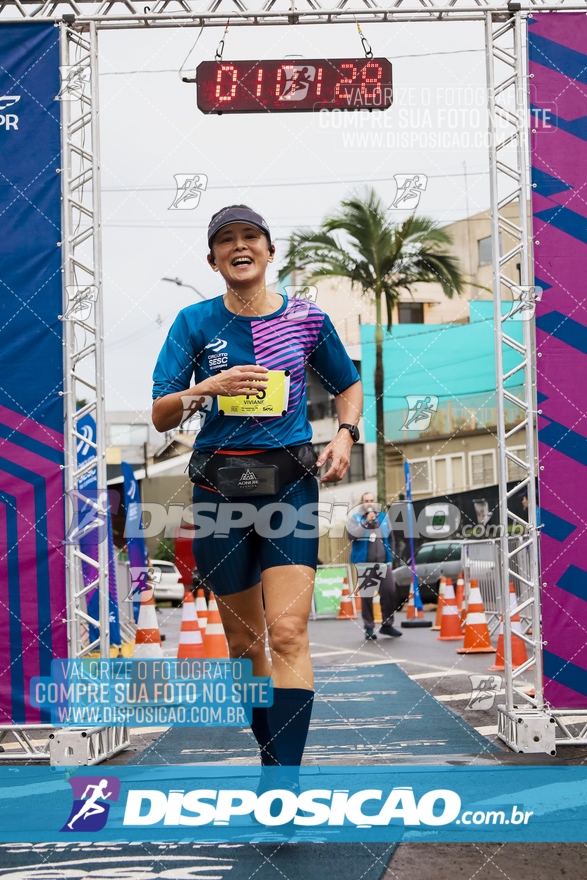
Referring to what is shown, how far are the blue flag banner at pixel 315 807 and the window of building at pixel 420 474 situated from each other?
25.7 m

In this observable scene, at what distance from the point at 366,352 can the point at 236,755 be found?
23359 mm

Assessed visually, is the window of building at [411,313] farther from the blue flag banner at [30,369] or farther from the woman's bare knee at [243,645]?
the woman's bare knee at [243,645]

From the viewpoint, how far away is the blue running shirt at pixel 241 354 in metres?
3.34

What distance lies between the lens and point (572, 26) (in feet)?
16.9

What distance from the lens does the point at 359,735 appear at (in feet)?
16.9

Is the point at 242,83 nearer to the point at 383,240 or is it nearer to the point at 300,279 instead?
the point at 383,240

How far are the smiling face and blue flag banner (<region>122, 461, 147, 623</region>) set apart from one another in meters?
6.24

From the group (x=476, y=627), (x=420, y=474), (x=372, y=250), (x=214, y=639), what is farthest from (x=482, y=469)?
(x=214, y=639)

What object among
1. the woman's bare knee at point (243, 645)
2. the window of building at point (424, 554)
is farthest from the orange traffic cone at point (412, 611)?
the woman's bare knee at point (243, 645)

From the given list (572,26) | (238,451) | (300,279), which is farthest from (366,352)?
(238,451)

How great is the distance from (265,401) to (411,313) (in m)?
34.0

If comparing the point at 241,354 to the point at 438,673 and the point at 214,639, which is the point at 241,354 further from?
the point at 214,639

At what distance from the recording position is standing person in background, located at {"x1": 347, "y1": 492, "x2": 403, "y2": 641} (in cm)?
1053

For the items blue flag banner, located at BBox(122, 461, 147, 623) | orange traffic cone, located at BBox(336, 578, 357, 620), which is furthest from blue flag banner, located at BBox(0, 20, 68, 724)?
orange traffic cone, located at BBox(336, 578, 357, 620)
